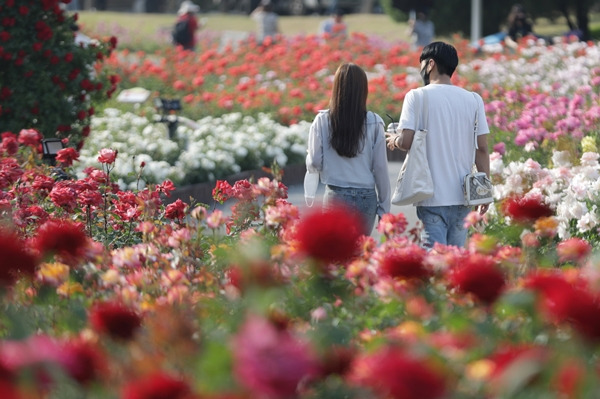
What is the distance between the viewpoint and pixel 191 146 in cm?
1073

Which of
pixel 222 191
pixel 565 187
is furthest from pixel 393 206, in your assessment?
pixel 222 191

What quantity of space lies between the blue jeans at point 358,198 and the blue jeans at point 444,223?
256 mm

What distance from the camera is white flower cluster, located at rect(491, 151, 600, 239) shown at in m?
6.47

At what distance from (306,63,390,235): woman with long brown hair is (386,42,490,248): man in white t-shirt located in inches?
6.0

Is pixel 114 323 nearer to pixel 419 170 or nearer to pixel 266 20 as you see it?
pixel 419 170

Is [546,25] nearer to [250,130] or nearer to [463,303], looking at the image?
[250,130]

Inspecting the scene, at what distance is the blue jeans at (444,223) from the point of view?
562cm

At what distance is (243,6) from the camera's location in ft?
146

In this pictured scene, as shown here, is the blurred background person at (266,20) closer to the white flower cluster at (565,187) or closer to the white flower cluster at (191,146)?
the white flower cluster at (191,146)

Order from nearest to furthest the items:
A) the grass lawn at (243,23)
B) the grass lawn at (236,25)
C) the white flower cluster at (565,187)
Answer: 1. the white flower cluster at (565,187)
2. the grass lawn at (236,25)
3. the grass lawn at (243,23)

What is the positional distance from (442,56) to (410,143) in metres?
0.45

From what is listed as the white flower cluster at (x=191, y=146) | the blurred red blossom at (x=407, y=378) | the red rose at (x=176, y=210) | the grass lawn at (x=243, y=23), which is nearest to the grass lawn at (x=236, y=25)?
the grass lawn at (x=243, y=23)

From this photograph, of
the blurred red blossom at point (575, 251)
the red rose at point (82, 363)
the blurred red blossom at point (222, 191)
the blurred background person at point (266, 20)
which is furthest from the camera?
the blurred background person at point (266, 20)

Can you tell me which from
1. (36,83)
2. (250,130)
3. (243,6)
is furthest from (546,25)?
(36,83)
